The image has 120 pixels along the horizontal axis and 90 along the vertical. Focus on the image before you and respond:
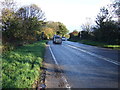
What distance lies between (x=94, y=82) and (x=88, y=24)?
52.8 m

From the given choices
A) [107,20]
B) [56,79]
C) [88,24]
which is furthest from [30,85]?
[88,24]

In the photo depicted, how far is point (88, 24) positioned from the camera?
192ft

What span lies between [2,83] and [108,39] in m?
33.9

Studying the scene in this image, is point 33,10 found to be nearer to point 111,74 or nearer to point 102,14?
point 102,14

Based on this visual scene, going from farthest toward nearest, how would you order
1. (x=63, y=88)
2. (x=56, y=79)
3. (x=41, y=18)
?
(x=41, y=18), (x=56, y=79), (x=63, y=88)

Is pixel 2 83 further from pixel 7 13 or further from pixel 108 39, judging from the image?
pixel 108 39

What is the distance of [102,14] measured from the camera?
41.1 m

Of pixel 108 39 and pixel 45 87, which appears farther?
pixel 108 39

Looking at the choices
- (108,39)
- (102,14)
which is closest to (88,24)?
(102,14)

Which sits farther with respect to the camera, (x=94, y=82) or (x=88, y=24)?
(x=88, y=24)

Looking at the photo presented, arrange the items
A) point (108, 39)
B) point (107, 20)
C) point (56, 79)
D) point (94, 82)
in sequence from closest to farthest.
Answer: point (94, 82) < point (56, 79) < point (108, 39) < point (107, 20)

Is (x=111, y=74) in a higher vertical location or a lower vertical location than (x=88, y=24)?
lower

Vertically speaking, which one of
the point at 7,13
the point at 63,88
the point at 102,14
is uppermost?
the point at 102,14

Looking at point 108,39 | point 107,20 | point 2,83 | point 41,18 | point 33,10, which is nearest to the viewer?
point 2,83
